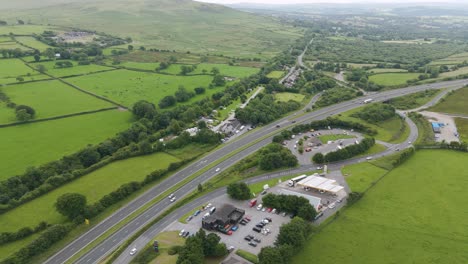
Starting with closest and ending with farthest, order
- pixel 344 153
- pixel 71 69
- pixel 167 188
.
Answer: pixel 167 188 < pixel 344 153 < pixel 71 69

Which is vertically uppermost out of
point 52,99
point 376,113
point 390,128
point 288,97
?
point 376,113

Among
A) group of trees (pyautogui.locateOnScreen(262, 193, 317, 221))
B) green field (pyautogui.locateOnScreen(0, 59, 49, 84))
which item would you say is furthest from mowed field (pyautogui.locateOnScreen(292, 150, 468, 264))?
green field (pyautogui.locateOnScreen(0, 59, 49, 84))

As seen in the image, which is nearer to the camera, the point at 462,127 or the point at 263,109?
the point at 462,127

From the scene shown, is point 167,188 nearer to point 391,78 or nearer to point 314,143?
point 314,143

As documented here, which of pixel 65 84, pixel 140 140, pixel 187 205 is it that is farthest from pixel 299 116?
pixel 65 84

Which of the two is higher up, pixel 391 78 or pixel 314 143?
pixel 391 78

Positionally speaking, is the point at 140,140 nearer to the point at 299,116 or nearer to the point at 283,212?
the point at 283,212

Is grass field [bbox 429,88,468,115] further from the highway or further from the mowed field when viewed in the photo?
the mowed field

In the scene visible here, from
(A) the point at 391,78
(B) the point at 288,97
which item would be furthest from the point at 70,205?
(A) the point at 391,78
